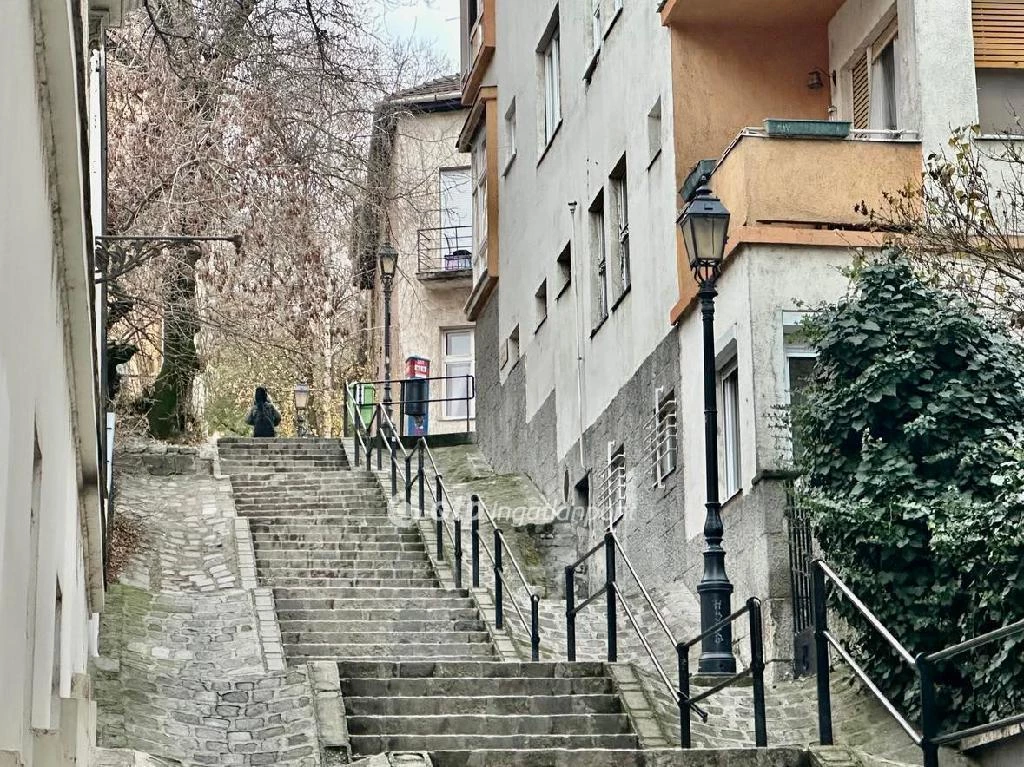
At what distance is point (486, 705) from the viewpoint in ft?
44.7

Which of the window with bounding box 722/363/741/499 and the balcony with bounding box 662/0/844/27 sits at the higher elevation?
the balcony with bounding box 662/0/844/27

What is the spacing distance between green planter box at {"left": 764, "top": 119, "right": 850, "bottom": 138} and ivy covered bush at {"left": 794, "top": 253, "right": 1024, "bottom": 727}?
2.54 metres

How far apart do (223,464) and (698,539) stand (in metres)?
12.7

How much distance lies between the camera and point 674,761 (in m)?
11.0

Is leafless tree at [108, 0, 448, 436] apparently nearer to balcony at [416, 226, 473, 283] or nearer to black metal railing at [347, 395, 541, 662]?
black metal railing at [347, 395, 541, 662]

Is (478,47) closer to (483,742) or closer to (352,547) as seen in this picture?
(352,547)

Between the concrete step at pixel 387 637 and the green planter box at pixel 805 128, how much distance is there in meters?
5.27

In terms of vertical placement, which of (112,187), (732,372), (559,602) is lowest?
(559,602)

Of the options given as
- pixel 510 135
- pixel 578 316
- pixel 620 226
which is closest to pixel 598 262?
pixel 578 316

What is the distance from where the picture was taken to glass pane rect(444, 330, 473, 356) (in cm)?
4288

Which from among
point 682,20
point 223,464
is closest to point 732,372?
point 682,20

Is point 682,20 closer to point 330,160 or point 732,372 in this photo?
point 732,372

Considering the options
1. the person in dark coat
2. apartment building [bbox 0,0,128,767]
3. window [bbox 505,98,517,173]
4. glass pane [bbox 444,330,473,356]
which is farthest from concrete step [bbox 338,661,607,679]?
glass pane [bbox 444,330,473,356]

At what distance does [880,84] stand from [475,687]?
25.1 feet
